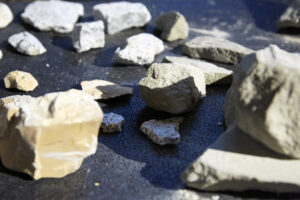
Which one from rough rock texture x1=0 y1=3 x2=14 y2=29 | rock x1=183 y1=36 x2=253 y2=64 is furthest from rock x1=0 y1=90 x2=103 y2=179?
rough rock texture x1=0 y1=3 x2=14 y2=29

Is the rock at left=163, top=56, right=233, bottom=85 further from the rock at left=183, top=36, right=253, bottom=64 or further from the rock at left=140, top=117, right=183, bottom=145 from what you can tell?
the rock at left=140, top=117, right=183, bottom=145

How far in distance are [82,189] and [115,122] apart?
1.49 ft

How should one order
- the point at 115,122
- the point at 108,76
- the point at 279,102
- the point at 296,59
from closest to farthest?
1. the point at 279,102
2. the point at 296,59
3. the point at 115,122
4. the point at 108,76

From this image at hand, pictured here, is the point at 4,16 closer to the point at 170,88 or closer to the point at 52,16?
the point at 52,16

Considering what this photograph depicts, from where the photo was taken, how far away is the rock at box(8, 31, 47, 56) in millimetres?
2781

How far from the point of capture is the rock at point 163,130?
1894 mm

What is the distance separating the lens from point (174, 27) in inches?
121

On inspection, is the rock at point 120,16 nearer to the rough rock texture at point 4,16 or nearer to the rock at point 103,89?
the rough rock texture at point 4,16

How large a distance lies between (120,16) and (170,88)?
4.39 feet

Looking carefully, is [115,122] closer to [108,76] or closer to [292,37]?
[108,76]

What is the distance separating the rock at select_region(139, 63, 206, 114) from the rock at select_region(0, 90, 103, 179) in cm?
53

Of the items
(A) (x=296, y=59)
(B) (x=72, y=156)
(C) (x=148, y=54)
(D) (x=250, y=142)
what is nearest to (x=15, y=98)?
(B) (x=72, y=156)

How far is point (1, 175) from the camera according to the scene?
66.6 inches

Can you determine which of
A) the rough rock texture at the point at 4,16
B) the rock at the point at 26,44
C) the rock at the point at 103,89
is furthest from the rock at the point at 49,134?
the rough rock texture at the point at 4,16
